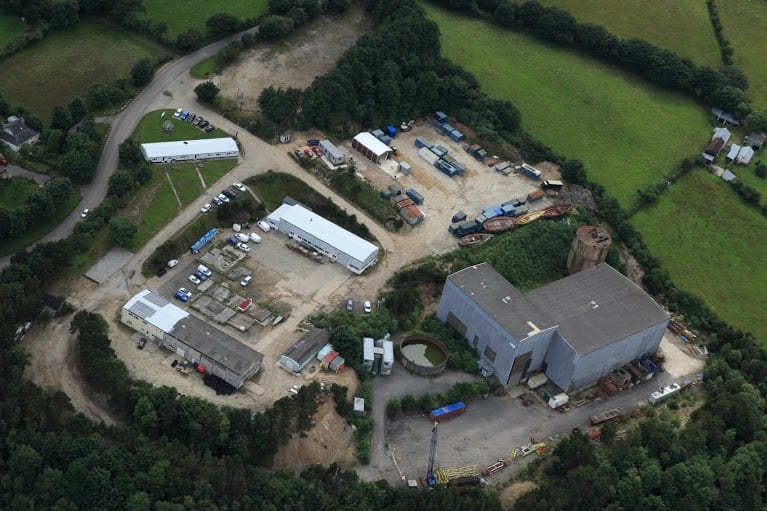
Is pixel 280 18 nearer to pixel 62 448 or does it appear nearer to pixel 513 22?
pixel 513 22

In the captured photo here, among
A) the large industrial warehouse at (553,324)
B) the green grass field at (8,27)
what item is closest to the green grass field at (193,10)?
the green grass field at (8,27)

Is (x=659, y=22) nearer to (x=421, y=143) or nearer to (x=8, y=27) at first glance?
(x=421, y=143)

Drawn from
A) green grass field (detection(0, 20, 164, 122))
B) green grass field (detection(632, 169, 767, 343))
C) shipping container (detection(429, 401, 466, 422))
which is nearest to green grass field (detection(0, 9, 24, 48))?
green grass field (detection(0, 20, 164, 122))

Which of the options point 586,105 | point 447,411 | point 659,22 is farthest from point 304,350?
point 659,22

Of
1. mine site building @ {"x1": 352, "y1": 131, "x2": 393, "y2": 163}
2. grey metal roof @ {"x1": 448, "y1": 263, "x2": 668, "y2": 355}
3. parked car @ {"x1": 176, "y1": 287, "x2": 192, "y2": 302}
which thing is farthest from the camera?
mine site building @ {"x1": 352, "y1": 131, "x2": 393, "y2": 163}

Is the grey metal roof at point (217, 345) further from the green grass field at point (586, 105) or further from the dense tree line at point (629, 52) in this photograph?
the dense tree line at point (629, 52)

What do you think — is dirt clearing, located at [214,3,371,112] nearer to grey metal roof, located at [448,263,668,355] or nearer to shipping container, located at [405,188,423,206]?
shipping container, located at [405,188,423,206]
